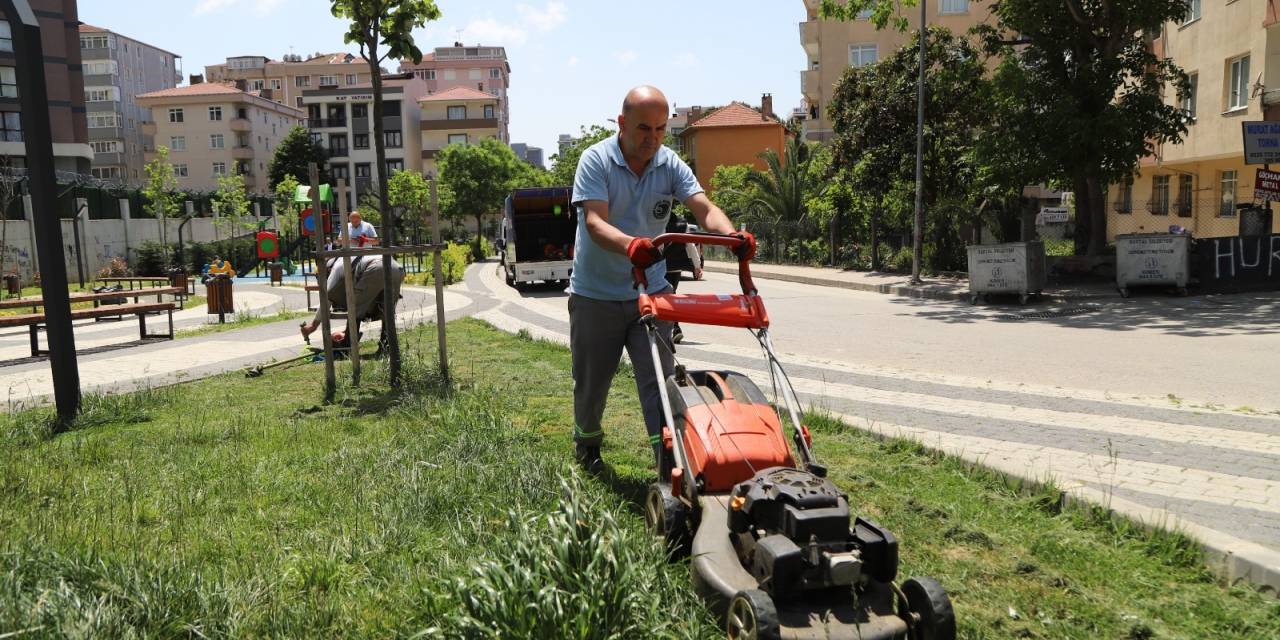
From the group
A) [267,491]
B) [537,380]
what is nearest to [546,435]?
[267,491]

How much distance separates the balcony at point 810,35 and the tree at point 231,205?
28.7 metres

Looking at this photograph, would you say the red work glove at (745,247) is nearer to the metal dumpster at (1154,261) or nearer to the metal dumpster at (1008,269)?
the metal dumpster at (1008,269)

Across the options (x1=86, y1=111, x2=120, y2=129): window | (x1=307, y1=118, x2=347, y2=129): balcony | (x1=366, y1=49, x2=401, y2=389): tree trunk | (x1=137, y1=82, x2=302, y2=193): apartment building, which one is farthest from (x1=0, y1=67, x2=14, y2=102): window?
(x1=366, y1=49, x2=401, y2=389): tree trunk

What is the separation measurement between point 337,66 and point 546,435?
10614cm

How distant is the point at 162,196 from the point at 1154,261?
3555cm

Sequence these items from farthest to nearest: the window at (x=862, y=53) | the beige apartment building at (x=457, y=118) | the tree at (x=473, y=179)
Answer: the beige apartment building at (x=457, y=118) → the tree at (x=473, y=179) → the window at (x=862, y=53)

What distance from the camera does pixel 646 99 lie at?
410 cm

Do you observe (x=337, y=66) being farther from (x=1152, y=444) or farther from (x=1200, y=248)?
(x=1152, y=444)

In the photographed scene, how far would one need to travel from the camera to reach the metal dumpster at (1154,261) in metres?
16.3

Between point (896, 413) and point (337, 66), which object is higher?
point (337, 66)

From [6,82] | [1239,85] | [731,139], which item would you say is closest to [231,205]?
[6,82]

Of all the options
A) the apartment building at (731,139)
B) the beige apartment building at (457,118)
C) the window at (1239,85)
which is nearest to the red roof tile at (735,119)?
the apartment building at (731,139)

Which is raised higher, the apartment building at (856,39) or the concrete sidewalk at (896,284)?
the apartment building at (856,39)

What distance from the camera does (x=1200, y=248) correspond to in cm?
1655
